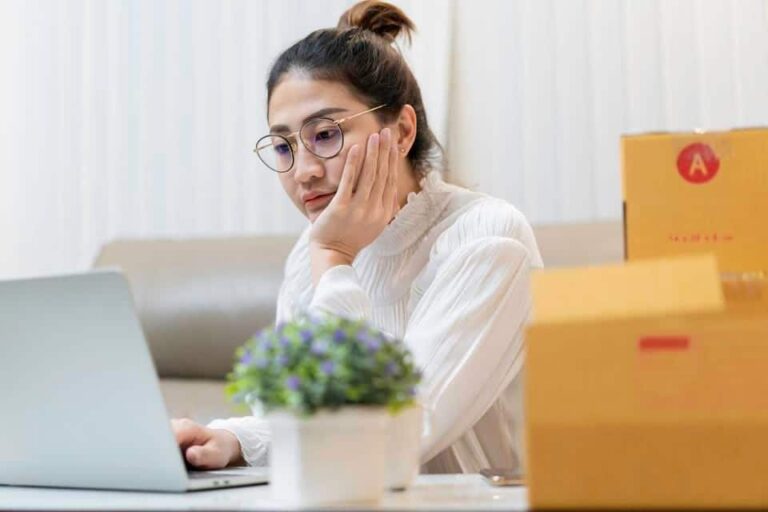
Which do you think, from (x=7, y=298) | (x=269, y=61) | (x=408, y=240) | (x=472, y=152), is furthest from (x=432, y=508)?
(x=269, y=61)

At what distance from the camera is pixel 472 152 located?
8.00 ft

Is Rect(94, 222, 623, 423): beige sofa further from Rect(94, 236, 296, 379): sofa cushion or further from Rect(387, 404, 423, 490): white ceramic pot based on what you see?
Rect(387, 404, 423, 490): white ceramic pot

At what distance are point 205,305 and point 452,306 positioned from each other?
103cm

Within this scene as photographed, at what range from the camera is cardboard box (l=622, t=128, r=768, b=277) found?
850 mm

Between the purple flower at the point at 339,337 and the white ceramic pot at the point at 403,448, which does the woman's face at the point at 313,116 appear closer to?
the white ceramic pot at the point at 403,448

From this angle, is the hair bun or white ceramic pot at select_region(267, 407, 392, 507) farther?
the hair bun

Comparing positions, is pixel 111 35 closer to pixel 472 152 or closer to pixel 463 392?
pixel 472 152

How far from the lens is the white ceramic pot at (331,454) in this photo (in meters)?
0.76

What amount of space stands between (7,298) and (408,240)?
70 cm

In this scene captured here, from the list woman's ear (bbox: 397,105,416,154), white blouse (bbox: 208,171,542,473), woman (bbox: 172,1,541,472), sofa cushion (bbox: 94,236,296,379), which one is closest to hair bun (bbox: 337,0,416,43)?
woman (bbox: 172,1,541,472)

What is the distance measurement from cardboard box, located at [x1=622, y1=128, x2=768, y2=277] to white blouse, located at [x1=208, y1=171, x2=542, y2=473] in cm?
38

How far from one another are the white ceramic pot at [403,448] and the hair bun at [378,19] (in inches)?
37.5

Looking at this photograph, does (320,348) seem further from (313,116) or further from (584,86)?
(584,86)

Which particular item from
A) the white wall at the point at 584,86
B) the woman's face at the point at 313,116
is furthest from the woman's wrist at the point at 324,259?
the white wall at the point at 584,86
